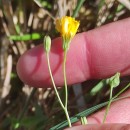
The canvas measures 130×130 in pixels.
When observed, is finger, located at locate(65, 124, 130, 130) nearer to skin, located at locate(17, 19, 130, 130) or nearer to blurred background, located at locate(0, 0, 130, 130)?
skin, located at locate(17, 19, 130, 130)

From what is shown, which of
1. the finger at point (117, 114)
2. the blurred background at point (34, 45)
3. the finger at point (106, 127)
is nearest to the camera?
the finger at point (106, 127)

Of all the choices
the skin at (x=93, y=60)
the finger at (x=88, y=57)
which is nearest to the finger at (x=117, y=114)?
the skin at (x=93, y=60)

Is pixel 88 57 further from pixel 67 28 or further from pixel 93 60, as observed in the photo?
pixel 67 28

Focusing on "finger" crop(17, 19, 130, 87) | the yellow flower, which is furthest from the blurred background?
the yellow flower

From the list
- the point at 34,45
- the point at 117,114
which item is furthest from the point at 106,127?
the point at 34,45

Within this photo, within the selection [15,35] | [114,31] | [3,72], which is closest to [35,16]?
[15,35]

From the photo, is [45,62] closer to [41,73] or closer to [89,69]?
[41,73]

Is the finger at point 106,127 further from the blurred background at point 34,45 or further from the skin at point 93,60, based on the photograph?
the blurred background at point 34,45
